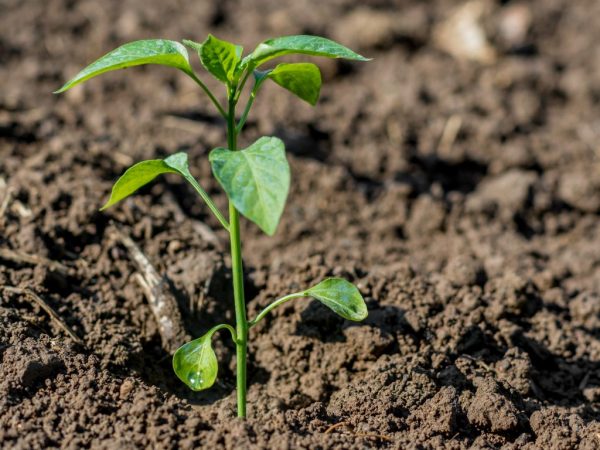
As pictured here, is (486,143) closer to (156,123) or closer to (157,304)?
(156,123)

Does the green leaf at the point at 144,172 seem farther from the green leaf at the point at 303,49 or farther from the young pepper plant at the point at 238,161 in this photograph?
the green leaf at the point at 303,49

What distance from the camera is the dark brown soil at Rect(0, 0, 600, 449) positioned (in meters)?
2.42

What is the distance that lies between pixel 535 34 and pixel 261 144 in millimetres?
4027

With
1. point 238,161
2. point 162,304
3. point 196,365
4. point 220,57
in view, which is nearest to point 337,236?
point 162,304

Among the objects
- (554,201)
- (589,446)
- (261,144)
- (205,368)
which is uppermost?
(261,144)

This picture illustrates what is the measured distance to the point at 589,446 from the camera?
2387 mm

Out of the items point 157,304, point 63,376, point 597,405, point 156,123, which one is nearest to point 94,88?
point 156,123

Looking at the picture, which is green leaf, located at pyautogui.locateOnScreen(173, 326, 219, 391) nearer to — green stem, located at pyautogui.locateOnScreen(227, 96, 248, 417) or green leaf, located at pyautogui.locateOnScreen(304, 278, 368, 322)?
green stem, located at pyautogui.locateOnScreen(227, 96, 248, 417)

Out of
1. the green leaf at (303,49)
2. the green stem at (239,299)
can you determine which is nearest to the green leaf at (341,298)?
the green stem at (239,299)

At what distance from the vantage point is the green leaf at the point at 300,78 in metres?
2.22

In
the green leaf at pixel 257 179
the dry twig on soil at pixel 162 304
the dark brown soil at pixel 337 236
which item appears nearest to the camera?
the green leaf at pixel 257 179

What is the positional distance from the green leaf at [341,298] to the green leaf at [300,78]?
0.54 m

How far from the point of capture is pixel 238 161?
1.93 meters

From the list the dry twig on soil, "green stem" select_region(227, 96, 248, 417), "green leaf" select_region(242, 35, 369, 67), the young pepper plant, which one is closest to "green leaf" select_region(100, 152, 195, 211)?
the young pepper plant
